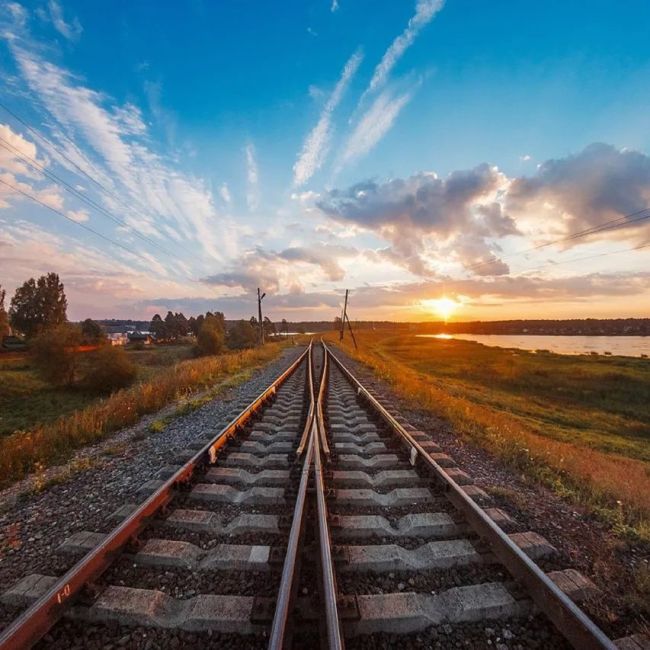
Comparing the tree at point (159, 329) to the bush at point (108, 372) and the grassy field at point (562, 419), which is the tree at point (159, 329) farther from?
the grassy field at point (562, 419)

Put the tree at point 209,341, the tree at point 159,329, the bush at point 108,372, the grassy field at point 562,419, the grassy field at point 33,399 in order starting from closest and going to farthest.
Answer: the grassy field at point 562,419 → the grassy field at point 33,399 → the bush at point 108,372 → the tree at point 209,341 → the tree at point 159,329

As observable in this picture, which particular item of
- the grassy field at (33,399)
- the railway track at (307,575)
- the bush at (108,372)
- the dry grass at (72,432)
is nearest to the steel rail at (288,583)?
the railway track at (307,575)

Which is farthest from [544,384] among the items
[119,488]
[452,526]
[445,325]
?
[445,325]

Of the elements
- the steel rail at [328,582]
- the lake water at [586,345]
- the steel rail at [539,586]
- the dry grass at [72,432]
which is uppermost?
the steel rail at [328,582]

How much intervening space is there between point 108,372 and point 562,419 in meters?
35.6

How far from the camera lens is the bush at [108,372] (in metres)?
30.8

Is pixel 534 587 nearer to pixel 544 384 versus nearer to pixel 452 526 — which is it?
pixel 452 526

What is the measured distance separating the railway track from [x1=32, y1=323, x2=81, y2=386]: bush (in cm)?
3561

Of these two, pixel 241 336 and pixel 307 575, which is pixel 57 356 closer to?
pixel 307 575

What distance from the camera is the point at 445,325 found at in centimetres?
19912

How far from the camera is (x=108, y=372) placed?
30.9 m

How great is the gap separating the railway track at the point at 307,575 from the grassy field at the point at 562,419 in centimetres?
193

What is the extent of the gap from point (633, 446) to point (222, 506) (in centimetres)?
1623

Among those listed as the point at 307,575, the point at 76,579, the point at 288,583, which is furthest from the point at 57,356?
the point at 288,583
